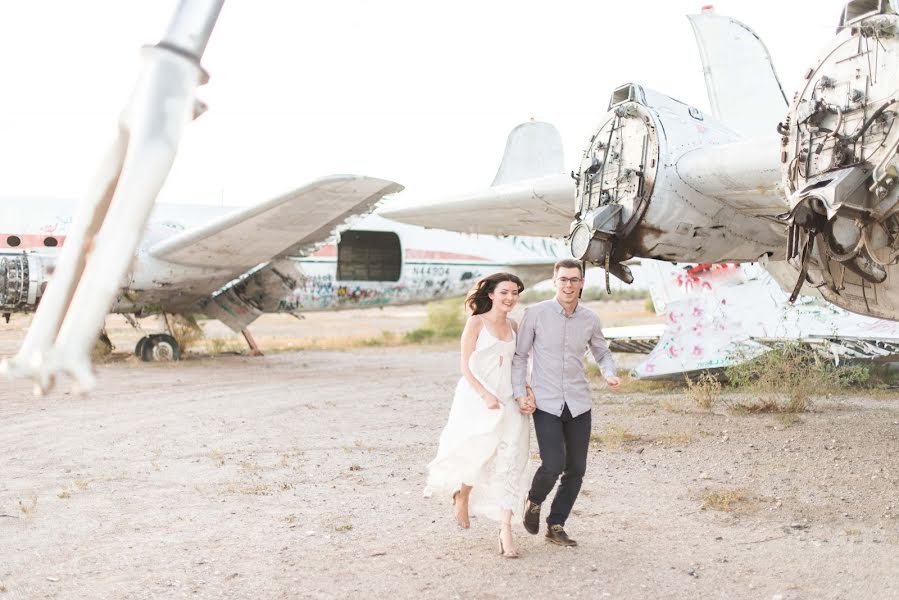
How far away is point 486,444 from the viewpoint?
181 inches

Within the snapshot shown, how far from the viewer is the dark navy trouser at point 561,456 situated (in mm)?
4590

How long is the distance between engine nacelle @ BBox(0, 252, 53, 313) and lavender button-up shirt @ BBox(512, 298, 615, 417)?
437 inches

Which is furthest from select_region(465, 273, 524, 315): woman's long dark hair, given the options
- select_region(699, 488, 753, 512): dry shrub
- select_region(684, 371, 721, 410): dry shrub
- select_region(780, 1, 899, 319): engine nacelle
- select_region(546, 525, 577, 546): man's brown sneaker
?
select_region(684, 371, 721, 410): dry shrub

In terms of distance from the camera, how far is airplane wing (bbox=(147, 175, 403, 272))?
11.8 m

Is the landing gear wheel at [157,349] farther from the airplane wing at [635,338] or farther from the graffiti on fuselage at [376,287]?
the airplane wing at [635,338]

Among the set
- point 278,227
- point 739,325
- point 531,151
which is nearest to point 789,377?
point 739,325

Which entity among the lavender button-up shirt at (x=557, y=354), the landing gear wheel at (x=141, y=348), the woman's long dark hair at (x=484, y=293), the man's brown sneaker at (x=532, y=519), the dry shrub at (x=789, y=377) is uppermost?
the woman's long dark hair at (x=484, y=293)

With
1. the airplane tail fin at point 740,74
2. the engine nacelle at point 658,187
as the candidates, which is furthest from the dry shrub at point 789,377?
the engine nacelle at point 658,187

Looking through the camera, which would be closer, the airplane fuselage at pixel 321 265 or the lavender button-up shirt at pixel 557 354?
the lavender button-up shirt at pixel 557 354

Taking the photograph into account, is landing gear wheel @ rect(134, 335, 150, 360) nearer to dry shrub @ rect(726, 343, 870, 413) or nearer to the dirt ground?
the dirt ground

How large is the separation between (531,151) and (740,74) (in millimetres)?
4304

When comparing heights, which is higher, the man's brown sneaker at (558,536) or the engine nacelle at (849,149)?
the engine nacelle at (849,149)

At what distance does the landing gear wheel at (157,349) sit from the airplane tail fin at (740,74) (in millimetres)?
11628

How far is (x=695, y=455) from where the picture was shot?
7.09 meters
